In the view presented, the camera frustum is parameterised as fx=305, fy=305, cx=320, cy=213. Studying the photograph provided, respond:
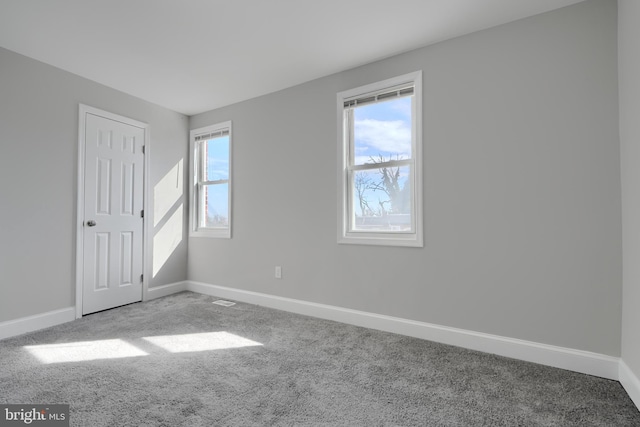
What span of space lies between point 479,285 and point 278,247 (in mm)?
2110

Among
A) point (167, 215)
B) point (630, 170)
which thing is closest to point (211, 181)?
point (167, 215)

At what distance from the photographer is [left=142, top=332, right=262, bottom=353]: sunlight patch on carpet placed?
2.44 m

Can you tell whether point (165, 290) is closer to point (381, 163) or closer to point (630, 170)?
point (381, 163)

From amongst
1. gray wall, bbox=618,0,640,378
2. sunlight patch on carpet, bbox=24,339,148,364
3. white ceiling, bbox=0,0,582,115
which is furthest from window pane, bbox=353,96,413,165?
sunlight patch on carpet, bbox=24,339,148,364

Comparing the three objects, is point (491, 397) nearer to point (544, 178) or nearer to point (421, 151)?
point (544, 178)

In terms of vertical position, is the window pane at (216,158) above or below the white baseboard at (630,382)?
above

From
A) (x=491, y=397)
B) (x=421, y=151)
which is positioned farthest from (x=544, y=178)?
(x=491, y=397)

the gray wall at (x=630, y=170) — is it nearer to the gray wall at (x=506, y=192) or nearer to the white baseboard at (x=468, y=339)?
the gray wall at (x=506, y=192)

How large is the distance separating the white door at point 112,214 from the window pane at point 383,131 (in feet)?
8.99

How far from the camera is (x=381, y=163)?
9.78 ft

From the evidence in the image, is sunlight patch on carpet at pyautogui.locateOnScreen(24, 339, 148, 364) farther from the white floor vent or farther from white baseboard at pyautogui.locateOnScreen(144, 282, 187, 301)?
white baseboard at pyautogui.locateOnScreen(144, 282, 187, 301)

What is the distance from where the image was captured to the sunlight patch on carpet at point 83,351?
7.42 ft

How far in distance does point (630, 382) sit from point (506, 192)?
4.38 feet

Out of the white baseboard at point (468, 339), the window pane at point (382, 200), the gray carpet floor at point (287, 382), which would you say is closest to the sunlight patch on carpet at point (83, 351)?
the gray carpet floor at point (287, 382)
